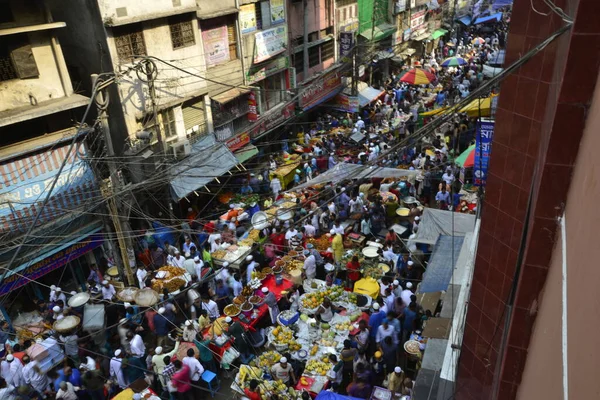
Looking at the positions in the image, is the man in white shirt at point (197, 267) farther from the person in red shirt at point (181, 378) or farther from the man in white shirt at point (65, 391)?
the man in white shirt at point (65, 391)

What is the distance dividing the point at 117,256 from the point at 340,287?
6819mm

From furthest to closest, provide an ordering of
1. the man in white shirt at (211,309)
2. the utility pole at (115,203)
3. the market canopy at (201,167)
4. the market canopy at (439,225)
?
the market canopy at (201,167)
the market canopy at (439,225)
the man in white shirt at (211,309)
the utility pole at (115,203)

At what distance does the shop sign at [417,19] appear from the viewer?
37.3 m

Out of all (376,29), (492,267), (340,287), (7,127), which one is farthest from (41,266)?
(376,29)

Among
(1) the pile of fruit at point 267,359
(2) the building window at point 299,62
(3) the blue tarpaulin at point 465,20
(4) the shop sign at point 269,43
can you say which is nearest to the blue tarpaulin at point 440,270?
(1) the pile of fruit at point 267,359

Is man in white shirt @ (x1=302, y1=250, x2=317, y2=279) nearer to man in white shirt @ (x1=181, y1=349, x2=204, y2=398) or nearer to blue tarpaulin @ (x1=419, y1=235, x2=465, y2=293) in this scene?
blue tarpaulin @ (x1=419, y1=235, x2=465, y2=293)

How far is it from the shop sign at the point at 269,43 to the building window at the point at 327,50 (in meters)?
4.95

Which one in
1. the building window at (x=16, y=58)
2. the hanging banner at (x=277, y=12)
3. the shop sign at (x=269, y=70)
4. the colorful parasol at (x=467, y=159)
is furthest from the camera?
the hanging banner at (x=277, y=12)

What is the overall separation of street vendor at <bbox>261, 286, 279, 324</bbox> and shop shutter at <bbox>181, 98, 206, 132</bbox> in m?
9.33

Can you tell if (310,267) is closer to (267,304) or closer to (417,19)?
(267,304)

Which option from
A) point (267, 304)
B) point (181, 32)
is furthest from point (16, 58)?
point (267, 304)

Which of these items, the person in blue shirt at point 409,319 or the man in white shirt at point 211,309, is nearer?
the person in blue shirt at point 409,319

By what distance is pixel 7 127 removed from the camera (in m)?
13.4

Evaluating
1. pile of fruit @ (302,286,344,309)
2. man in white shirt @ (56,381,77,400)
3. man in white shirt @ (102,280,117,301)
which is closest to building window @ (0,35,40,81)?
man in white shirt @ (102,280,117,301)
